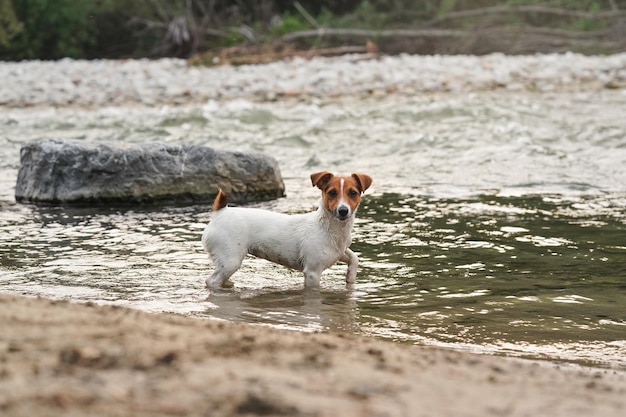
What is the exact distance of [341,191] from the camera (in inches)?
238

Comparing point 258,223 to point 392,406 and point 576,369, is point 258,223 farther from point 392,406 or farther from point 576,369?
point 392,406

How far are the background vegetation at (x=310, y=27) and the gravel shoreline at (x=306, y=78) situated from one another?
1.76m

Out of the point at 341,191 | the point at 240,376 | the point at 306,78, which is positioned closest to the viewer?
the point at 240,376

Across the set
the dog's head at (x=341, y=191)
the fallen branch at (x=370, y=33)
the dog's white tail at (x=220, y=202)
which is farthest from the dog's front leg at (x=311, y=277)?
the fallen branch at (x=370, y=33)

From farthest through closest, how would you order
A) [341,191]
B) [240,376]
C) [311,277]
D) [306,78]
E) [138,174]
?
[306,78] → [138,174] → [311,277] → [341,191] → [240,376]

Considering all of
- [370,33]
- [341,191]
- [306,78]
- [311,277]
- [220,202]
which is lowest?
[311,277]

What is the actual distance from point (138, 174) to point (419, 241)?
3.07 meters

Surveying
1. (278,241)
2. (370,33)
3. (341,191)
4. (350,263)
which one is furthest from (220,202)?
(370,33)

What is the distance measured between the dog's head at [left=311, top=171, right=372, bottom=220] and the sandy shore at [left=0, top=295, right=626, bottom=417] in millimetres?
1992

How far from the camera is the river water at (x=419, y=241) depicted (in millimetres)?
5391

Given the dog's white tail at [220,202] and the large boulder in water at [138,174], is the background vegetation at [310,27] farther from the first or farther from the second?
the dog's white tail at [220,202]

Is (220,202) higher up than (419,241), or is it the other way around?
(220,202)

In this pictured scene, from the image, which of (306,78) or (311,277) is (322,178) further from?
(306,78)

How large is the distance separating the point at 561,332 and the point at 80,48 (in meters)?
22.8
